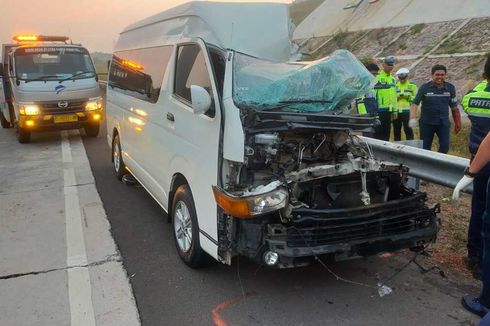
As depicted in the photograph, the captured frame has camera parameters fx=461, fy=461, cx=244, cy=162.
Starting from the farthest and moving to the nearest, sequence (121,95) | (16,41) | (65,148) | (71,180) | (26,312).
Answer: (16,41) → (65,148) → (71,180) → (121,95) → (26,312)

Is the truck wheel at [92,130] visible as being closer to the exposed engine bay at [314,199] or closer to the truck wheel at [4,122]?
the truck wheel at [4,122]

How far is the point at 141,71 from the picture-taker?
5.79m

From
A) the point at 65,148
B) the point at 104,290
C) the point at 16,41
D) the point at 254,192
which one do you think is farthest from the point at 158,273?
the point at 16,41

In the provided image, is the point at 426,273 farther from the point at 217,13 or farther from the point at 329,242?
the point at 217,13

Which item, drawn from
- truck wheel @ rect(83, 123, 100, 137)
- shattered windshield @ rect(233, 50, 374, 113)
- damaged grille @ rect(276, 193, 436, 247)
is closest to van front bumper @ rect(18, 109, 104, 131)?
truck wheel @ rect(83, 123, 100, 137)

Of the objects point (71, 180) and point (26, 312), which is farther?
point (71, 180)

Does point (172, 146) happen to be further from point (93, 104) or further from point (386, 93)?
point (93, 104)

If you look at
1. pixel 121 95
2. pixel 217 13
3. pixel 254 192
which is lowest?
pixel 254 192

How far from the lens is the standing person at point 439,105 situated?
7406 mm

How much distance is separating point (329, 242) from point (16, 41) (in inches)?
476

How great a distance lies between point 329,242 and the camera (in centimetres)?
342

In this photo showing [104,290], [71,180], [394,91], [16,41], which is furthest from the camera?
[16,41]

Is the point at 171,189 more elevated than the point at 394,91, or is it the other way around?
the point at 394,91

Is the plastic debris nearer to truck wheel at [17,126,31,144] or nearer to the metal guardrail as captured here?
the metal guardrail
